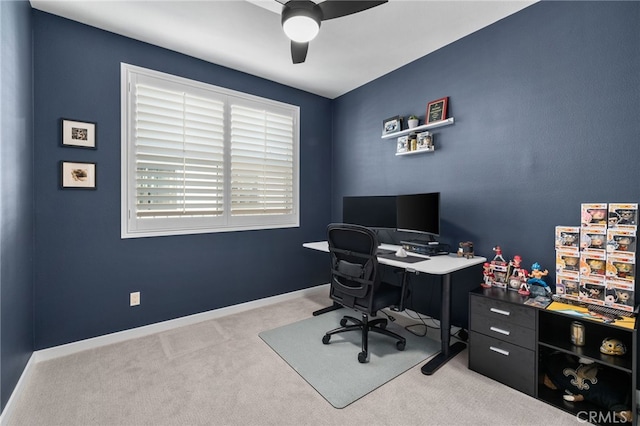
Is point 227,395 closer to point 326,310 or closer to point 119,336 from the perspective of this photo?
point 119,336

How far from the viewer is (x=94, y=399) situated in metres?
1.76

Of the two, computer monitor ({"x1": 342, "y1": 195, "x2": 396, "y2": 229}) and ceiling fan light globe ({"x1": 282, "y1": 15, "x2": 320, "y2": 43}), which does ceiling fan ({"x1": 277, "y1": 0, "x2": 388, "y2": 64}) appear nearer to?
ceiling fan light globe ({"x1": 282, "y1": 15, "x2": 320, "y2": 43})

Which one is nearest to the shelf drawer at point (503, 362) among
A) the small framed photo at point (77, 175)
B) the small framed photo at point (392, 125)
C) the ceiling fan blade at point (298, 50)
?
the small framed photo at point (392, 125)

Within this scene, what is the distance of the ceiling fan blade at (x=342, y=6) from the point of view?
169 centimetres

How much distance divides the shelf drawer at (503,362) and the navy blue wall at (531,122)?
637mm

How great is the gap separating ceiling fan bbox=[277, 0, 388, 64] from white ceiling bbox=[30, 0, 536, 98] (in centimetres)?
16

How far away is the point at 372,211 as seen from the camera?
123 inches

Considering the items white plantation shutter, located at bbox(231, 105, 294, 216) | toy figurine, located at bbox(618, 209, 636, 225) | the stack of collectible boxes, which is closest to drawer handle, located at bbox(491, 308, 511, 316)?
the stack of collectible boxes

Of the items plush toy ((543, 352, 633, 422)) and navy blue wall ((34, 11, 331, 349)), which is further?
navy blue wall ((34, 11, 331, 349))

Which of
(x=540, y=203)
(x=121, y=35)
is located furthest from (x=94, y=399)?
(x=540, y=203)

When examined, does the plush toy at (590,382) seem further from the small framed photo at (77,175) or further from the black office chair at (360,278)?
the small framed photo at (77,175)

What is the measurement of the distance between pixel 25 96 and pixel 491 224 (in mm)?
3623

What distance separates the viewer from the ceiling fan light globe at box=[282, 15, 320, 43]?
170 cm

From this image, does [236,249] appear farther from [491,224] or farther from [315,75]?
[491,224]
